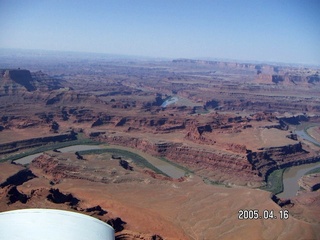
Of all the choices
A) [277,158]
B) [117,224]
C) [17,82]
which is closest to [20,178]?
[117,224]

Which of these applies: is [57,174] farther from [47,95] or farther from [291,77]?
[291,77]

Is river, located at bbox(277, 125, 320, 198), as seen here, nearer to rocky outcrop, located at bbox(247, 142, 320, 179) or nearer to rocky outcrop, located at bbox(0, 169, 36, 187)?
rocky outcrop, located at bbox(247, 142, 320, 179)

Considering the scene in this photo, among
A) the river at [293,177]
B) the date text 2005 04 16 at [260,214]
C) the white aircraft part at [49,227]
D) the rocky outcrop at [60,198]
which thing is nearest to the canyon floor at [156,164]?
the rocky outcrop at [60,198]

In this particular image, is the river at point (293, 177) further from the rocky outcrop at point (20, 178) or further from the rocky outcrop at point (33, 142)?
the rocky outcrop at point (33, 142)

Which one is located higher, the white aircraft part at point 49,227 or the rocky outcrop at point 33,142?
the white aircraft part at point 49,227

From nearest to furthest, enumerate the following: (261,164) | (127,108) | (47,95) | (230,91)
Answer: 1. (261,164)
2. (127,108)
3. (47,95)
4. (230,91)

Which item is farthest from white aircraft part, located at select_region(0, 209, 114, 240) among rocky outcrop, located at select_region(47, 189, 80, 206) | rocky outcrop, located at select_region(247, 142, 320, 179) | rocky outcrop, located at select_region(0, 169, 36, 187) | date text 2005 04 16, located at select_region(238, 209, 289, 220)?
rocky outcrop, located at select_region(247, 142, 320, 179)

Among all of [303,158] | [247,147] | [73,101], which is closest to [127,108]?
[73,101]

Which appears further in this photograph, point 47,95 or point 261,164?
point 47,95

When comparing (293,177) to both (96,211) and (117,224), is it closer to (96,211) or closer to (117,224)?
(117,224)
